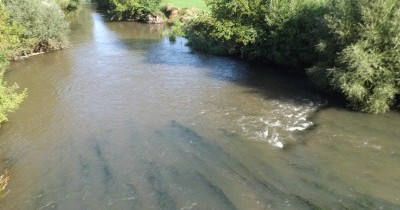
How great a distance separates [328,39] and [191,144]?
12.3m

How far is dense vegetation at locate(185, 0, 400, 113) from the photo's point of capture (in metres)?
23.5

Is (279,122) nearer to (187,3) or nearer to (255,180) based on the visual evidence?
(255,180)

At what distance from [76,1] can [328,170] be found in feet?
206

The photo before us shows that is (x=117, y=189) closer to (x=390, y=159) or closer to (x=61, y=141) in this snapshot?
(x=61, y=141)

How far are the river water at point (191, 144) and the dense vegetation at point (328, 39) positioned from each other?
1.52 m

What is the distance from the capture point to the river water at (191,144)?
16.8 m

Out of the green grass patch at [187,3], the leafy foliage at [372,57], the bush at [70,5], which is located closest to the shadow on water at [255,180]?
the leafy foliage at [372,57]

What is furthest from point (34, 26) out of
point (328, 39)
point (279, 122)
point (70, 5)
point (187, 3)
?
point (70, 5)

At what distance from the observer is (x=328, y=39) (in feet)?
87.8

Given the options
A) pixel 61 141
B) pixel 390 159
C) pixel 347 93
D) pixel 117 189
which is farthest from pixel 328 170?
pixel 61 141

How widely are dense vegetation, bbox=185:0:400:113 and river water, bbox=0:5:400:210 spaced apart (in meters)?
1.52

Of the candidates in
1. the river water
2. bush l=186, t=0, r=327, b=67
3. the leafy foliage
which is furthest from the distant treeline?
the leafy foliage

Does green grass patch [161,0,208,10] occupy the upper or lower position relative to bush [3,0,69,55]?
upper

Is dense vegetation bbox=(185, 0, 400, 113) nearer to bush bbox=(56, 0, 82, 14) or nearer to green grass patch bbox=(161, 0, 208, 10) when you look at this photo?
green grass patch bbox=(161, 0, 208, 10)
